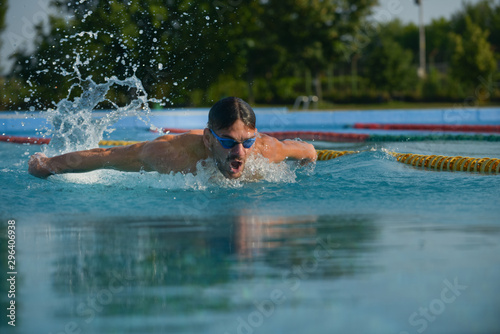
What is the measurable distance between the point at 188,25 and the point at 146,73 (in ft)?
7.56

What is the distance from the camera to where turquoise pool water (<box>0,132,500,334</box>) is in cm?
211

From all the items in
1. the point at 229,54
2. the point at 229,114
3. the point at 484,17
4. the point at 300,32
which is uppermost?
the point at 484,17

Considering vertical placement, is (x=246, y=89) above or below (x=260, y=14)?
below

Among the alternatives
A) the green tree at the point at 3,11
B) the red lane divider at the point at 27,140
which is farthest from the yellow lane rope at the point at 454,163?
the green tree at the point at 3,11

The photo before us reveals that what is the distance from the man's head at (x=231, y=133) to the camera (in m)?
4.44

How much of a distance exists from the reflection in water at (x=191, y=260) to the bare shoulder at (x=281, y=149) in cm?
130

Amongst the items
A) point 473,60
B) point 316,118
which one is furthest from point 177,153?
point 473,60

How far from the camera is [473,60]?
27.3m

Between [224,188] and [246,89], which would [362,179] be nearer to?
[224,188]

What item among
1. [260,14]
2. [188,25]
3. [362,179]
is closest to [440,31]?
[260,14]

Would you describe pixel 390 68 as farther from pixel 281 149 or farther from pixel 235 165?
pixel 235 165

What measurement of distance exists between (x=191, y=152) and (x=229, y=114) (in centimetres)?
52

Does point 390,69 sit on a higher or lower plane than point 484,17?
lower

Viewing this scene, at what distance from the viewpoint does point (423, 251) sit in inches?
115
